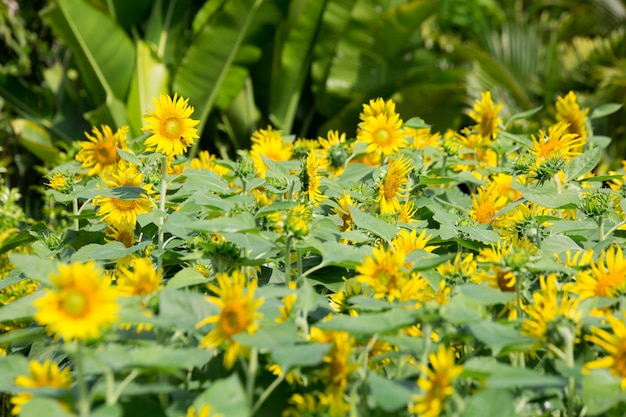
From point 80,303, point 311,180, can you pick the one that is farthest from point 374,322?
point 311,180

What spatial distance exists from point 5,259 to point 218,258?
0.99 meters

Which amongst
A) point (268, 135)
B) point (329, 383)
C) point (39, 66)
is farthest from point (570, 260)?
point (39, 66)

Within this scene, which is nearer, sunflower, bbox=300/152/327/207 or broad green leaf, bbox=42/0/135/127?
sunflower, bbox=300/152/327/207

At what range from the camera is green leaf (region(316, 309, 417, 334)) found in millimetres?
793

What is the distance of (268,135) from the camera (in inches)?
65.8

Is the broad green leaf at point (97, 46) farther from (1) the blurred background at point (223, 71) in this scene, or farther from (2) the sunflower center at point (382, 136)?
(2) the sunflower center at point (382, 136)

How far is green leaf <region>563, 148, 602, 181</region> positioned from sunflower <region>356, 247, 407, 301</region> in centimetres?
55

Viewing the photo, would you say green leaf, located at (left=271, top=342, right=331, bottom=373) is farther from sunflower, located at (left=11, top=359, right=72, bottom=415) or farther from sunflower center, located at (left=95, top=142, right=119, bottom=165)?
sunflower center, located at (left=95, top=142, right=119, bottom=165)

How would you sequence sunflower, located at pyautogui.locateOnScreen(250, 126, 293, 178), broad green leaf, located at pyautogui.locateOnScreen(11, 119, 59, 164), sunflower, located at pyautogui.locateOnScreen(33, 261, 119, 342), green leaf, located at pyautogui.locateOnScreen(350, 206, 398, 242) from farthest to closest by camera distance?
broad green leaf, located at pyautogui.locateOnScreen(11, 119, 59, 164) → sunflower, located at pyautogui.locateOnScreen(250, 126, 293, 178) → green leaf, located at pyautogui.locateOnScreen(350, 206, 398, 242) → sunflower, located at pyautogui.locateOnScreen(33, 261, 119, 342)

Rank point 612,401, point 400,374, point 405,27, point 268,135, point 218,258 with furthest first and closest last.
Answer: point 405,27
point 268,135
point 218,258
point 400,374
point 612,401

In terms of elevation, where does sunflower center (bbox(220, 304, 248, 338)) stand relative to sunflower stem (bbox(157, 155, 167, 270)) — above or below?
below

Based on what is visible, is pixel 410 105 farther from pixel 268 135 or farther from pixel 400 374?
pixel 400 374

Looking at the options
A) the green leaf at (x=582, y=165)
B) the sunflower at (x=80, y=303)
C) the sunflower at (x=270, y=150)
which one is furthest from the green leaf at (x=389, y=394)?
the sunflower at (x=270, y=150)

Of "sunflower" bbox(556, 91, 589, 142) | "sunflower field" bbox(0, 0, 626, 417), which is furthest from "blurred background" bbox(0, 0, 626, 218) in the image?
"sunflower" bbox(556, 91, 589, 142)
